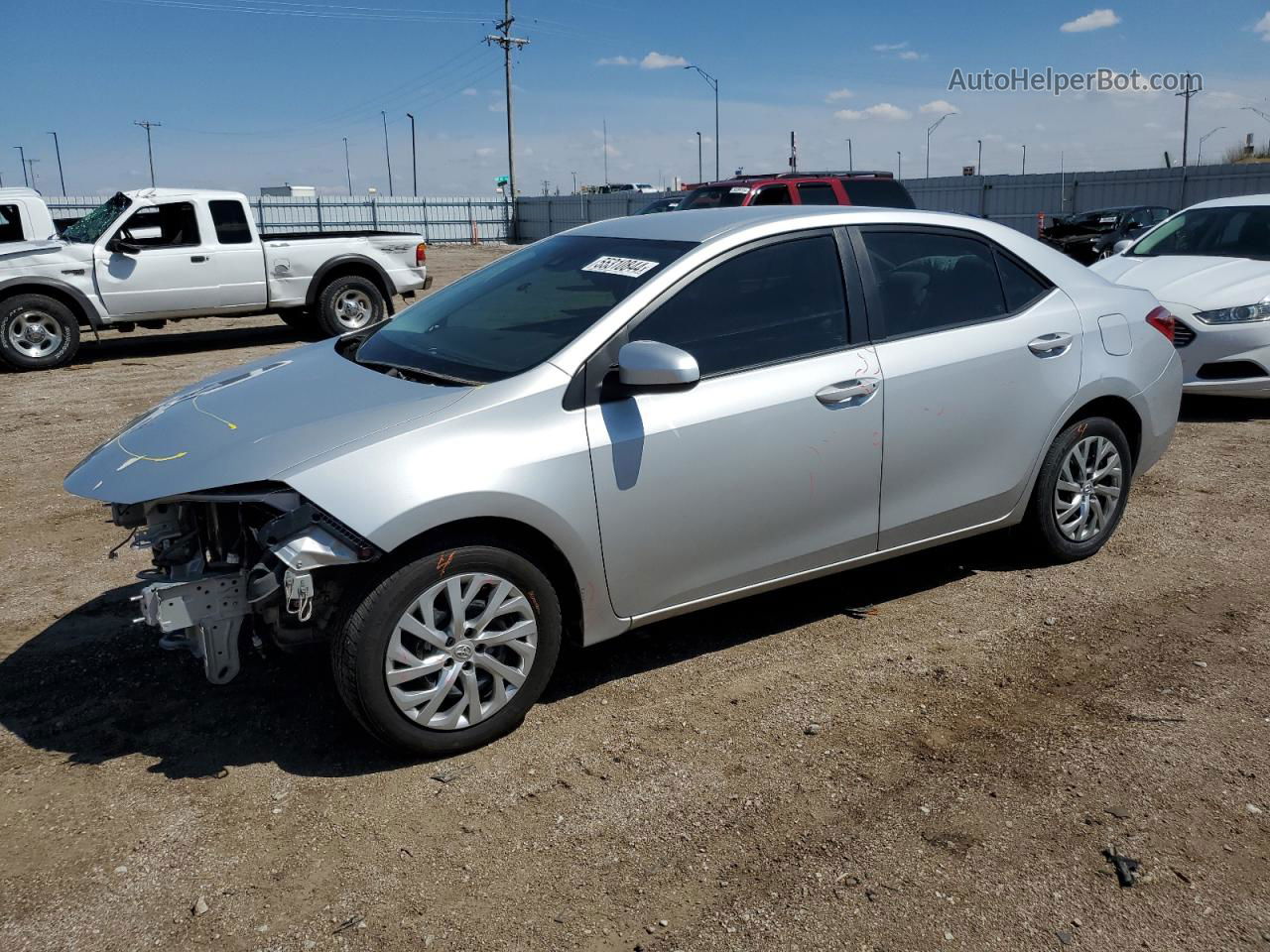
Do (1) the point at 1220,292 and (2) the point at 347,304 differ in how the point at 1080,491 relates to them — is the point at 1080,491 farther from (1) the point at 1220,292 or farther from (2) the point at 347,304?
(2) the point at 347,304

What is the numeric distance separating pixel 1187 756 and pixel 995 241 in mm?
2425

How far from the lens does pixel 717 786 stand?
11.3 feet

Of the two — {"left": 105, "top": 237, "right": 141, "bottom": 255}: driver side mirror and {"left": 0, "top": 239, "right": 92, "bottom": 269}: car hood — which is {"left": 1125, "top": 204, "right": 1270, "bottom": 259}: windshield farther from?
{"left": 0, "top": 239, "right": 92, "bottom": 269}: car hood

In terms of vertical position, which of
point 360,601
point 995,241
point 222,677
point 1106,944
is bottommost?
point 1106,944

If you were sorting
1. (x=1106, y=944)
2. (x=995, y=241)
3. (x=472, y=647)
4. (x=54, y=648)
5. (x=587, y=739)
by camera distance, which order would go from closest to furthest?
(x=1106, y=944)
(x=472, y=647)
(x=587, y=739)
(x=54, y=648)
(x=995, y=241)

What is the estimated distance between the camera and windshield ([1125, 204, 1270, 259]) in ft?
30.0

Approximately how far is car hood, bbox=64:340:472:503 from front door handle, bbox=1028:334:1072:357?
260 centimetres

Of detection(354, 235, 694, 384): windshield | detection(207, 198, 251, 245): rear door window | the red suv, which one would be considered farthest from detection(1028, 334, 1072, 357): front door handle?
detection(207, 198, 251, 245): rear door window

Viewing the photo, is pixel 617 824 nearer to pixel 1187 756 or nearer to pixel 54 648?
pixel 1187 756

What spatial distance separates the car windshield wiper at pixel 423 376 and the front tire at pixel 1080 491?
9.08 ft

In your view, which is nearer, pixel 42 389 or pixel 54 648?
pixel 54 648

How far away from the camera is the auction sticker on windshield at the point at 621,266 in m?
4.05

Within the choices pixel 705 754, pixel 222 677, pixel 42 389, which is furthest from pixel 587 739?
pixel 42 389

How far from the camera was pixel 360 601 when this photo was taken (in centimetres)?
332
